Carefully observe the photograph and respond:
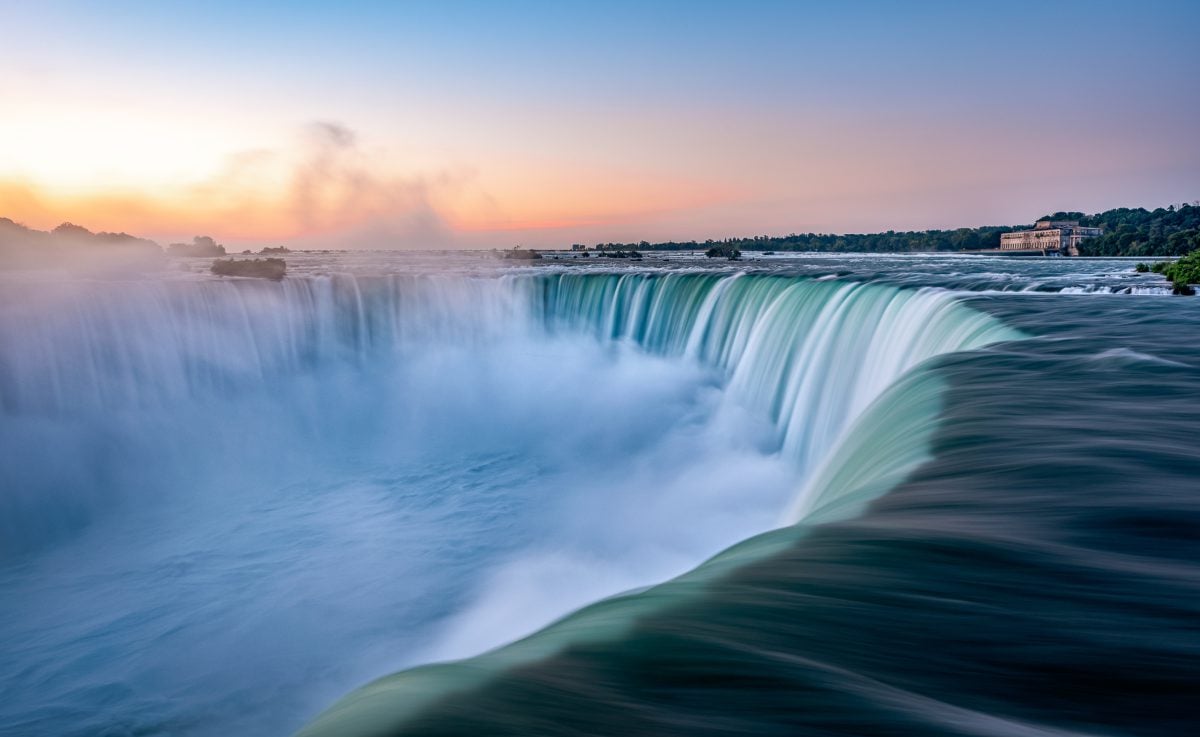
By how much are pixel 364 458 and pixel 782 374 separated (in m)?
10.4

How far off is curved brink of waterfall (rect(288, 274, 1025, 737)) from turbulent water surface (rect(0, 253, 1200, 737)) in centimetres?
4

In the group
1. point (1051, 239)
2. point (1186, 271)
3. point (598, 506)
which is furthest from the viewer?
point (1051, 239)

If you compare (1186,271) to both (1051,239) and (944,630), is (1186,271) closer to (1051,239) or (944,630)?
(944,630)

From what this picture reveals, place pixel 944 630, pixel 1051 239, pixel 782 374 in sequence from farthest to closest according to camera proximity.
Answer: pixel 1051 239
pixel 782 374
pixel 944 630

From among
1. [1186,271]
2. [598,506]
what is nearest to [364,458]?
[598,506]

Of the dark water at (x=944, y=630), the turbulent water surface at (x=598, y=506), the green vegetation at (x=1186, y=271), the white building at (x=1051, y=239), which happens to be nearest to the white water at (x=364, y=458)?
the turbulent water surface at (x=598, y=506)

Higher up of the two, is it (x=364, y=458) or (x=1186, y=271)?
(x=1186, y=271)

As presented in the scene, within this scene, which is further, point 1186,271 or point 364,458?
point 364,458

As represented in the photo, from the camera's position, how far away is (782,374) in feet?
51.0

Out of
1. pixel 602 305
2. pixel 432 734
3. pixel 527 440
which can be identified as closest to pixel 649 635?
pixel 432 734

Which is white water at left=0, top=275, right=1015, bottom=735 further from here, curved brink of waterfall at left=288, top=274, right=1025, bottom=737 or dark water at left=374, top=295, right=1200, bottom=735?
dark water at left=374, top=295, right=1200, bottom=735

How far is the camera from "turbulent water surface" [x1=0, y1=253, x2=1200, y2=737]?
2250mm

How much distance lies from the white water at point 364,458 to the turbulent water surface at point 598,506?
0.08 metres

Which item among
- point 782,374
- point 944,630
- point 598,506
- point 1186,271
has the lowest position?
point 598,506
